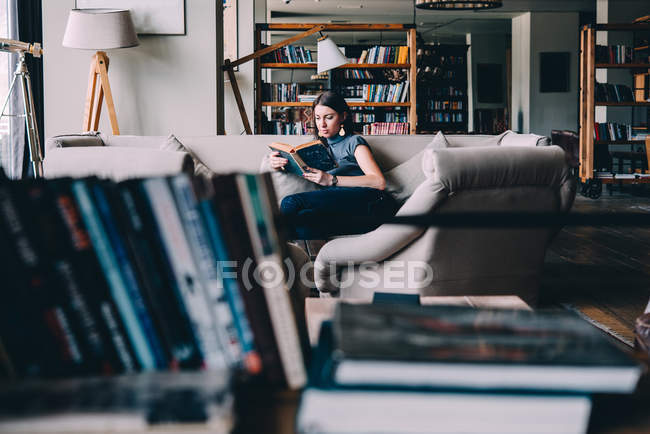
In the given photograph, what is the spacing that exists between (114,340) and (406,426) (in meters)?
0.28

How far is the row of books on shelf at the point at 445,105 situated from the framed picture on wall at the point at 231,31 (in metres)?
Answer: 7.14

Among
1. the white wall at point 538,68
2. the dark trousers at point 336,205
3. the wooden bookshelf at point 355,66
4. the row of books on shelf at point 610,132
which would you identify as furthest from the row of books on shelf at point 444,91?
the dark trousers at point 336,205

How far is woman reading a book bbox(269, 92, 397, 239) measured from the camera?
9.85 feet

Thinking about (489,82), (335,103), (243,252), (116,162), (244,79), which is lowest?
(243,252)

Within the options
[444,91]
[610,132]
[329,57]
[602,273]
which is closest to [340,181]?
[602,273]

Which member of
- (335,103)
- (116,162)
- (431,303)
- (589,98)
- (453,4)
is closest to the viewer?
(431,303)

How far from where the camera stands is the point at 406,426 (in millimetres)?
555

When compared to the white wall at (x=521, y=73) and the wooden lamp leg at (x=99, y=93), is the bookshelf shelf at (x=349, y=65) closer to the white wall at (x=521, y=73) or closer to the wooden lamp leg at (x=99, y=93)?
the wooden lamp leg at (x=99, y=93)

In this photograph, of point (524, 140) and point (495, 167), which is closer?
point (495, 167)

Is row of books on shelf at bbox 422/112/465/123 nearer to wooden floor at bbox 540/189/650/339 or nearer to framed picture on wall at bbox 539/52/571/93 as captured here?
framed picture on wall at bbox 539/52/571/93

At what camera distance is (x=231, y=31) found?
25.6ft

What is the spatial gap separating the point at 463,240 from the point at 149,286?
1.97 m

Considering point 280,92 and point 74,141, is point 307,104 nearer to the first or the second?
point 280,92

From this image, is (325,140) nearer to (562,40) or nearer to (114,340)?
(114,340)
